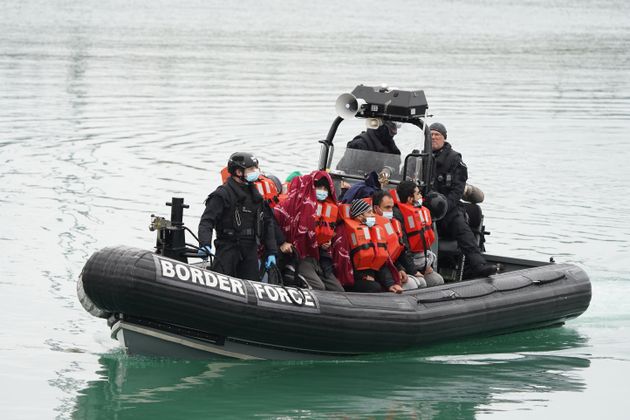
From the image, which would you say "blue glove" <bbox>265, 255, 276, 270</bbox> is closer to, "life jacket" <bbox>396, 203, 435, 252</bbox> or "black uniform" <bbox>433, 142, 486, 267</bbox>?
"life jacket" <bbox>396, 203, 435, 252</bbox>

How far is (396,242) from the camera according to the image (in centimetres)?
1038

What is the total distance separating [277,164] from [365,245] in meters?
10.3

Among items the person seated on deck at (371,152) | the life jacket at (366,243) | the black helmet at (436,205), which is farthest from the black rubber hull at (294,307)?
the person seated on deck at (371,152)

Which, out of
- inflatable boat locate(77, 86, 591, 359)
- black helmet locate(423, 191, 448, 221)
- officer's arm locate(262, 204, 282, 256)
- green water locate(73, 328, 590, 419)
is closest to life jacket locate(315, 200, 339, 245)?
officer's arm locate(262, 204, 282, 256)

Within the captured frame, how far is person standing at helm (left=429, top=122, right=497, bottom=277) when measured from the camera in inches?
442

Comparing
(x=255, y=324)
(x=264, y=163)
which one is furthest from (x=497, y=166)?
(x=255, y=324)

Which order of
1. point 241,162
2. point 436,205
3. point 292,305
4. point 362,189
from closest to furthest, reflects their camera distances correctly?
point 292,305 < point 241,162 < point 362,189 < point 436,205

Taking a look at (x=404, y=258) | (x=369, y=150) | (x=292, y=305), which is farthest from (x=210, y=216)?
(x=369, y=150)

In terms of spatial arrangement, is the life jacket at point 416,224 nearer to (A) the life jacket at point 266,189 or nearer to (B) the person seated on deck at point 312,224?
(B) the person seated on deck at point 312,224

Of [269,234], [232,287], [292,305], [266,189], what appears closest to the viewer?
[232,287]

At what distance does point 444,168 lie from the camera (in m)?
11.4

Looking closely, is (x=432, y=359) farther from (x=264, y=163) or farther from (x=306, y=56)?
(x=306, y=56)

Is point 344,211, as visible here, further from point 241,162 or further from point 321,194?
point 241,162

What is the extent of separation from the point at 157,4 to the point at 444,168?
47094mm
